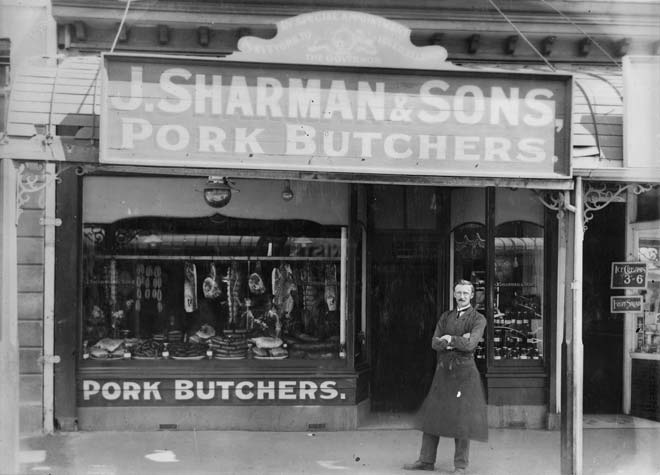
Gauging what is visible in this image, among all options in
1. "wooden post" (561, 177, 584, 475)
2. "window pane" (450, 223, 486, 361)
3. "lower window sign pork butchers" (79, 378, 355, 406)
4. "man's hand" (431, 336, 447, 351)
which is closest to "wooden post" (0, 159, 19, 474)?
"lower window sign pork butchers" (79, 378, 355, 406)

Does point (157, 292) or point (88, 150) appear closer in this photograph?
point (88, 150)

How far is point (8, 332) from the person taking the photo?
21.9 feet

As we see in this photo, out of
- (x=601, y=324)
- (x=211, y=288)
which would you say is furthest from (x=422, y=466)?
(x=601, y=324)

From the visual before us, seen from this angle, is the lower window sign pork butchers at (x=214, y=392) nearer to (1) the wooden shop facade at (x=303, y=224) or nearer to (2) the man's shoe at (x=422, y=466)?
(1) the wooden shop facade at (x=303, y=224)

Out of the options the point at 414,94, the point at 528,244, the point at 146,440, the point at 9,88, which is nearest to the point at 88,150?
the point at 9,88

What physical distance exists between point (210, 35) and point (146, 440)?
487 cm

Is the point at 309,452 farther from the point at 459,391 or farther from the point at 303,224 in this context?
the point at 303,224

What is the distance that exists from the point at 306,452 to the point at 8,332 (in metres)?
3.35

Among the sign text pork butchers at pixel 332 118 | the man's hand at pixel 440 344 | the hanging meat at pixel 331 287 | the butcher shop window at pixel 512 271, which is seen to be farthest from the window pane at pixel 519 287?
the sign text pork butchers at pixel 332 118

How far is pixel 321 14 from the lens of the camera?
6.90 meters

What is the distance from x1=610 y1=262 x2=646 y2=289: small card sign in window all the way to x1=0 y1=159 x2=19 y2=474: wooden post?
6.90 meters

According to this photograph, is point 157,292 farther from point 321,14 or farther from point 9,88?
point 321,14

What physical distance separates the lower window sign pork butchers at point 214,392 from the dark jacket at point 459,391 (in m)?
2.01

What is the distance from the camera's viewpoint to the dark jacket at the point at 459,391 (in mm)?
7148
